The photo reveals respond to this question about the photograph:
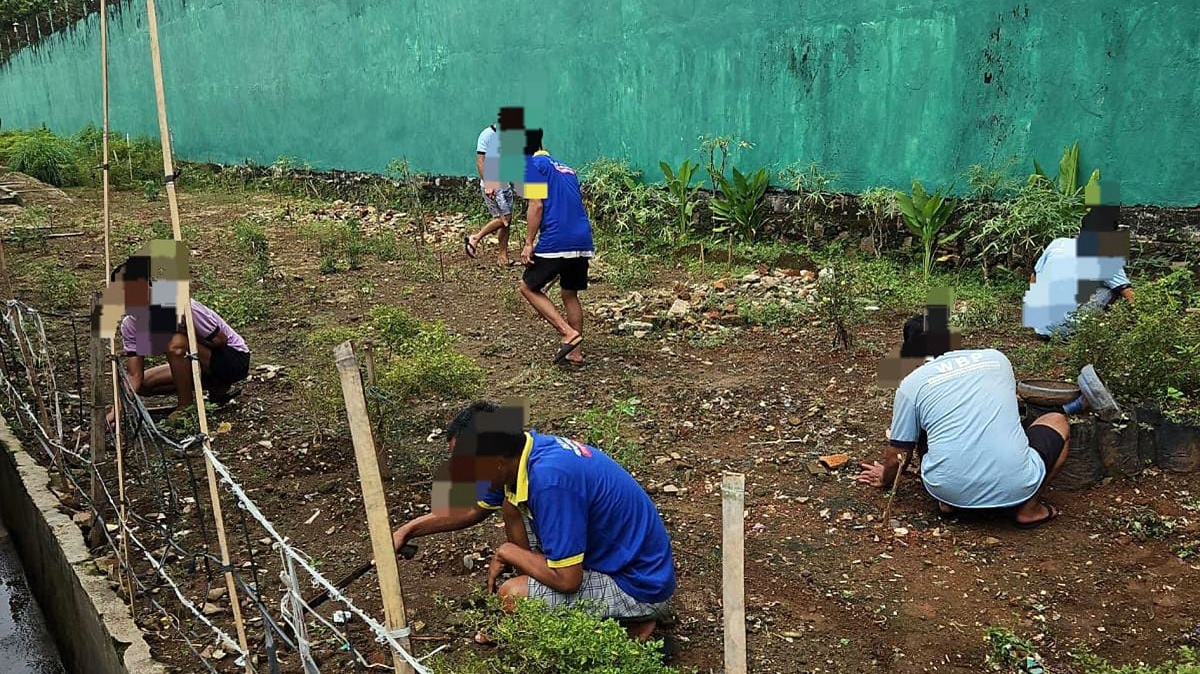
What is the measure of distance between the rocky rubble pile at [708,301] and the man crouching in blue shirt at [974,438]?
103 inches

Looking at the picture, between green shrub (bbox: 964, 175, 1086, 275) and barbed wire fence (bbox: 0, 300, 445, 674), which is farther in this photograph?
green shrub (bbox: 964, 175, 1086, 275)

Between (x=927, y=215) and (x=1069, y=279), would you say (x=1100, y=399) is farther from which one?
(x=927, y=215)

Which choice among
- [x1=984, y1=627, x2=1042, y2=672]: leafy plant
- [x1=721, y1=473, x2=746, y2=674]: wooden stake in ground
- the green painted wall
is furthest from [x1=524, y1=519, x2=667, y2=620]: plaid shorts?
the green painted wall

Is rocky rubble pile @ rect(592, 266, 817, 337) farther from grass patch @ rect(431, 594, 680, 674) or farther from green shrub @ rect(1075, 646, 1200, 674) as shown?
grass patch @ rect(431, 594, 680, 674)

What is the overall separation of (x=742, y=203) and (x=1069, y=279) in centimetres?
332

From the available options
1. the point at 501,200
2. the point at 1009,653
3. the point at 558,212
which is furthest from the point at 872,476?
the point at 501,200

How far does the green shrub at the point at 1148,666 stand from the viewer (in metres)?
2.41

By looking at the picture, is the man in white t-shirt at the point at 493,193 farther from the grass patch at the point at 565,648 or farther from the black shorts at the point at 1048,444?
the grass patch at the point at 565,648

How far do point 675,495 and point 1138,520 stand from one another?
1.83 meters

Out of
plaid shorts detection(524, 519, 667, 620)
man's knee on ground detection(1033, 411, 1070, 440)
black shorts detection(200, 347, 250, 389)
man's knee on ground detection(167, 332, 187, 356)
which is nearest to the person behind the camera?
plaid shorts detection(524, 519, 667, 620)

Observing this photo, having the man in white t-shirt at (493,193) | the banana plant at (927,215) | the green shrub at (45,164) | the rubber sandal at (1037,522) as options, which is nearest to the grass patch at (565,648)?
the rubber sandal at (1037,522)

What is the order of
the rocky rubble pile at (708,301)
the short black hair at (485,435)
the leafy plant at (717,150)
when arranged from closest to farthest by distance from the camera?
the short black hair at (485,435) → the rocky rubble pile at (708,301) → the leafy plant at (717,150)

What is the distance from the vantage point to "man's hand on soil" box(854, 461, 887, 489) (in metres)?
3.82

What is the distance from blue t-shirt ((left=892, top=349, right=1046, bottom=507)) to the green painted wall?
3.44 metres
